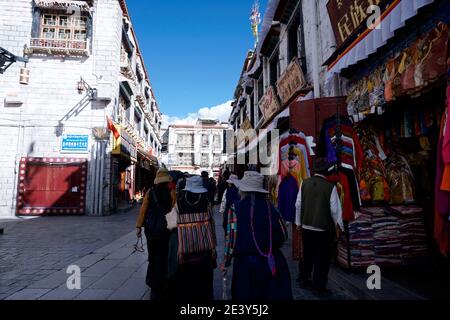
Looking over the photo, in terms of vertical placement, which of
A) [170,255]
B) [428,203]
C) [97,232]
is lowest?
[97,232]

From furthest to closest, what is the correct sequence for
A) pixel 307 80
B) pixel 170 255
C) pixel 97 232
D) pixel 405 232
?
pixel 97 232, pixel 307 80, pixel 405 232, pixel 170 255

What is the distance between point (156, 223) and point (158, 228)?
0.08 metres

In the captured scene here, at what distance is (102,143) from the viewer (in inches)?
537

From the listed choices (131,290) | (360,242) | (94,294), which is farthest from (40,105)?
(360,242)

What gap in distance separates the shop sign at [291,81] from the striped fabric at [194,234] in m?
5.80

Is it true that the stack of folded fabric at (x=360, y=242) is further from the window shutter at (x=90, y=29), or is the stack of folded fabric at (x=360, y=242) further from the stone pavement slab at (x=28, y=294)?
the window shutter at (x=90, y=29)

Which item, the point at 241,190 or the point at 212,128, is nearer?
the point at 241,190

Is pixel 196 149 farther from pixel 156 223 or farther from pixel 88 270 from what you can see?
pixel 156 223

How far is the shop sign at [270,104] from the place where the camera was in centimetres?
1056

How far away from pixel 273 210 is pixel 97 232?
26.5 feet

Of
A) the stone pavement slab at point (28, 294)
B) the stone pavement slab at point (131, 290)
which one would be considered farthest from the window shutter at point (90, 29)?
the stone pavement slab at point (131, 290)

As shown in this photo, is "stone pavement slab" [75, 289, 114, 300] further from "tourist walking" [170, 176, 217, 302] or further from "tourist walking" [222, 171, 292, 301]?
"tourist walking" [222, 171, 292, 301]
